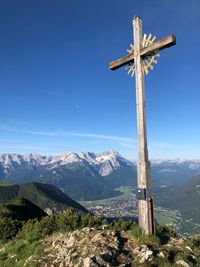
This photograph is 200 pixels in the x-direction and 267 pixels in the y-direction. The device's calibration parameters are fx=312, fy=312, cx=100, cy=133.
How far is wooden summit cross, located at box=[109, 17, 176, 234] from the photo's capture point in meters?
14.2

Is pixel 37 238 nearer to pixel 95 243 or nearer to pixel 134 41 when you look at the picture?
pixel 95 243

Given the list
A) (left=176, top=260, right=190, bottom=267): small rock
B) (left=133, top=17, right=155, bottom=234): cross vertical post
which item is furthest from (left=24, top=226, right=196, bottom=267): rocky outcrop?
(left=133, top=17, right=155, bottom=234): cross vertical post

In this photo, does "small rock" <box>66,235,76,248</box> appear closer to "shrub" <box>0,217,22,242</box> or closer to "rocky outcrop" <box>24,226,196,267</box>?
"rocky outcrop" <box>24,226,196,267</box>

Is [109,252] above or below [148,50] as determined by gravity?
below

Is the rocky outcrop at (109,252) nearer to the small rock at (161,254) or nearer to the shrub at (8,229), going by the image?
the small rock at (161,254)

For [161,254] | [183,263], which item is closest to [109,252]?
[161,254]

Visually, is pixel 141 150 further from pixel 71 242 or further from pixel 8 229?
pixel 8 229

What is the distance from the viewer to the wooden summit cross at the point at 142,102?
14242mm

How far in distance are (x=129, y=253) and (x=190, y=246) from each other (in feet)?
11.1

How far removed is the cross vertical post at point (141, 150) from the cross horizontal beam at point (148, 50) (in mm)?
349

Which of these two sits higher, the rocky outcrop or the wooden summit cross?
the wooden summit cross

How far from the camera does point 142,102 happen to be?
15297 mm

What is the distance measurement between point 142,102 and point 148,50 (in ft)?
8.23

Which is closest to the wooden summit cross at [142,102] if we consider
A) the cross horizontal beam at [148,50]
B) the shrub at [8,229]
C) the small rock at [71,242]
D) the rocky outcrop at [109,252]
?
the cross horizontal beam at [148,50]
